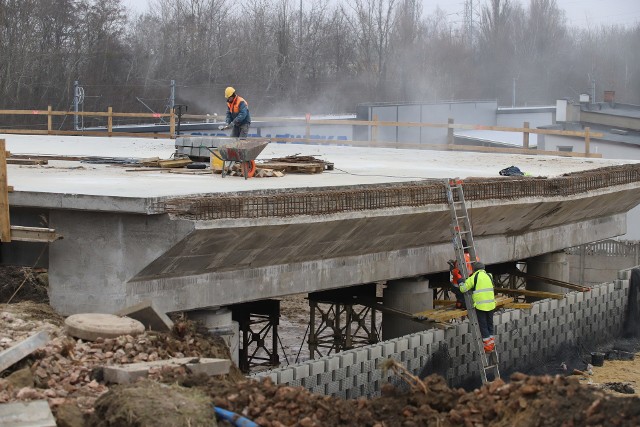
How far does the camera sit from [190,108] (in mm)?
57844

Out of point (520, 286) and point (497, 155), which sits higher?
point (497, 155)

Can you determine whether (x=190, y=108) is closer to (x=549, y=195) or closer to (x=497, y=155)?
(x=497, y=155)

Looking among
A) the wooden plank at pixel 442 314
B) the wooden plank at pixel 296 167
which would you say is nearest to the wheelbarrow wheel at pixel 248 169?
the wooden plank at pixel 296 167

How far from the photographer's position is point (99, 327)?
13492 millimetres

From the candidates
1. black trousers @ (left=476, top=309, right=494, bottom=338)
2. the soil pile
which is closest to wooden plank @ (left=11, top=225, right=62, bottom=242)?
the soil pile

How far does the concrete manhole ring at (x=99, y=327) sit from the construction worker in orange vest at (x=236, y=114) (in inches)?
374

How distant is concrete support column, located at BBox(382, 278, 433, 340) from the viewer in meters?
21.5

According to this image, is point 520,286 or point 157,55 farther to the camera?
point 157,55

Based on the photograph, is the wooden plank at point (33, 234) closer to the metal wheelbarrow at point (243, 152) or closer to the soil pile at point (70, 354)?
the soil pile at point (70, 354)

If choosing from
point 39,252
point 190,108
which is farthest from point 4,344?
point 190,108

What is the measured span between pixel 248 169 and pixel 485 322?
5105 mm

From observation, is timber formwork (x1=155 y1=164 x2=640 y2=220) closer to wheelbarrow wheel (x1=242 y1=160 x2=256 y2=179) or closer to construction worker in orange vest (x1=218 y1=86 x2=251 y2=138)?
wheelbarrow wheel (x1=242 y1=160 x2=256 y2=179)

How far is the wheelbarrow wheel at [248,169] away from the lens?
20.2 meters

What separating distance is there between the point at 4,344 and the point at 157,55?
5126 cm
